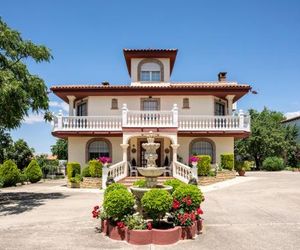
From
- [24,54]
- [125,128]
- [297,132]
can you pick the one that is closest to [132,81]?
[125,128]

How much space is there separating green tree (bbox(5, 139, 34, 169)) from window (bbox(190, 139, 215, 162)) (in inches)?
763

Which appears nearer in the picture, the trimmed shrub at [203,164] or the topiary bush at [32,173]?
the trimmed shrub at [203,164]

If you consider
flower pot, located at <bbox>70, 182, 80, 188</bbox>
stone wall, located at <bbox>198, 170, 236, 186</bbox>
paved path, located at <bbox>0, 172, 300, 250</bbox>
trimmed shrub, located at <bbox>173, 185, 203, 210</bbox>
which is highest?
trimmed shrub, located at <bbox>173, 185, 203, 210</bbox>

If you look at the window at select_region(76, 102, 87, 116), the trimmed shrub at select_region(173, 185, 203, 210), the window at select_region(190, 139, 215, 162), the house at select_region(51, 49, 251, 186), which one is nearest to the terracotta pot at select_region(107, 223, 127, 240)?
the trimmed shrub at select_region(173, 185, 203, 210)

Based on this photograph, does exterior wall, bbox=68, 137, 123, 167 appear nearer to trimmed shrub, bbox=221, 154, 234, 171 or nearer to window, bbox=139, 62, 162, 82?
window, bbox=139, 62, 162, 82

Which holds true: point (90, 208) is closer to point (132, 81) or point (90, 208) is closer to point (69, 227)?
point (69, 227)

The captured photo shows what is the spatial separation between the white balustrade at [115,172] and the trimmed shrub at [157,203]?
12.2 meters

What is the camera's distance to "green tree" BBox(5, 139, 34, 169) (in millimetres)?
35156

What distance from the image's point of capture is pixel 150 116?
24.3m

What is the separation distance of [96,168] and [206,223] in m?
12.4

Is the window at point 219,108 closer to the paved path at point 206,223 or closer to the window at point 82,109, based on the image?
the window at point 82,109

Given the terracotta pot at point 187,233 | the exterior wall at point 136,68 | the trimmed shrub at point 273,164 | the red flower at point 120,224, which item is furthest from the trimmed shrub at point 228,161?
the trimmed shrub at point 273,164

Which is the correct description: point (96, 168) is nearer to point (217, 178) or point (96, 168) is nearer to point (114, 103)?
point (114, 103)

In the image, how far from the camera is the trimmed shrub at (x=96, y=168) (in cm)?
2203
